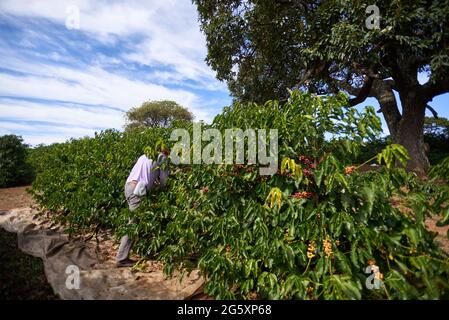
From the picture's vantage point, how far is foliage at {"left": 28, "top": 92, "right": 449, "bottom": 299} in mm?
2062

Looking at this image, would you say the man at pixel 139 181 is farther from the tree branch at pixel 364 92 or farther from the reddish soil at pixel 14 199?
the tree branch at pixel 364 92

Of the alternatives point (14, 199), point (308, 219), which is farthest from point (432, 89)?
point (14, 199)

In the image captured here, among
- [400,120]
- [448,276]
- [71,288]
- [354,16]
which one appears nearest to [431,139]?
[400,120]

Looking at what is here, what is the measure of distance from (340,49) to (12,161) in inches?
468

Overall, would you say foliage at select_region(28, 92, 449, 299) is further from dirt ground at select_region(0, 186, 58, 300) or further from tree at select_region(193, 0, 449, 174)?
tree at select_region(193, 0, 449, 174)

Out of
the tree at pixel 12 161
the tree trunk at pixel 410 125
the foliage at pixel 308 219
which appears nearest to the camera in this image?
the foliage at pixel 308 219

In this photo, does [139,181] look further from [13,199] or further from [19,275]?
[13,199]

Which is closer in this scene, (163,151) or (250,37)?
(163,151)

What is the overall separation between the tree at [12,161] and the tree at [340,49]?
7.96 meters

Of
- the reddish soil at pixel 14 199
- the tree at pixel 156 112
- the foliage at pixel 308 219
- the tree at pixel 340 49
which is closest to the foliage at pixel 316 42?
the tree at pixel 340 49

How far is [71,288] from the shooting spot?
10.9 feet

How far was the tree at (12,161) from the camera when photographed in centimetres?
1080
